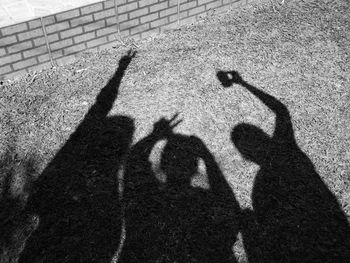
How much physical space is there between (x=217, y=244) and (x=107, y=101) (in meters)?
1.87

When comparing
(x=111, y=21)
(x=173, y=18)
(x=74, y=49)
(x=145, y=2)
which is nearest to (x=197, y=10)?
(x=173, y=18)

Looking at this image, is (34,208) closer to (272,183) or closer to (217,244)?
(217,244)

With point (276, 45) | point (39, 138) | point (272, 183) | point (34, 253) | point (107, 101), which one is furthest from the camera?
point (276, 45)

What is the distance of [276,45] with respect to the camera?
16.4ft

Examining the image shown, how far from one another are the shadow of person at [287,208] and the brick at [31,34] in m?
2.23

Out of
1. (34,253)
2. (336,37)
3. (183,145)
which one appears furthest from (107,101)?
(336,37)

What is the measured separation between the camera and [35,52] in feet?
13.8

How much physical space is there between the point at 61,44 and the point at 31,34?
36 centimetres

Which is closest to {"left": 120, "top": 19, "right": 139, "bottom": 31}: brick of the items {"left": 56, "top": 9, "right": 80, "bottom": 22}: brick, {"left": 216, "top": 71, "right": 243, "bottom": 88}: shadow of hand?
{"left": 56, "top": 9, "right": 80, "bottom": 22}: brick

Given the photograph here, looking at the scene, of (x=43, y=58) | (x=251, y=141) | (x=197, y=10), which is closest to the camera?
(x=251, y=141)

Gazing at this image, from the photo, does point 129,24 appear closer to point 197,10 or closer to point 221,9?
point 197,10

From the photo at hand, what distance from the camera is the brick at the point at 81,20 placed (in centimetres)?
427

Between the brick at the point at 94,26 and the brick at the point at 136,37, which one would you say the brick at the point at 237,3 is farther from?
the brick at the point at 94,26

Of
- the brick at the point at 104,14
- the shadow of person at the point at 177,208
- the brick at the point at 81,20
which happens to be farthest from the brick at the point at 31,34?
the shadow of person at the point at 177,208
